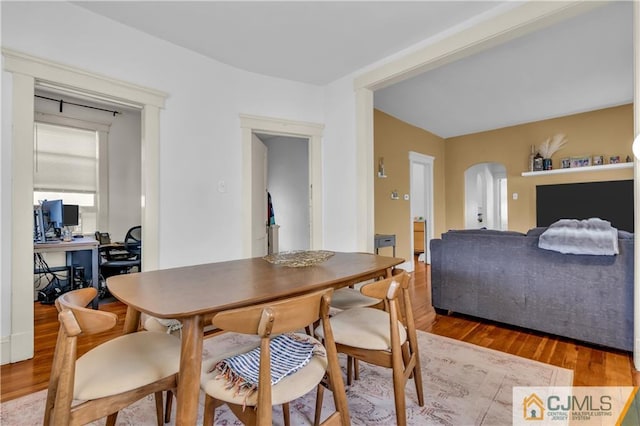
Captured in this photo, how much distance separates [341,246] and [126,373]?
9.08 ft

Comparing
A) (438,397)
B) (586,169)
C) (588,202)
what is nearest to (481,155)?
(586,169)

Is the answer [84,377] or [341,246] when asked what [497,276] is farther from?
[84,377]

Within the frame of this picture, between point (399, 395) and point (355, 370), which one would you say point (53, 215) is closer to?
point (355, 370)

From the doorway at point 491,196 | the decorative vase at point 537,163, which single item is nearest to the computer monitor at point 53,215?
the decorative vase at point 537,163

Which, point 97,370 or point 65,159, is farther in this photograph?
point 65,159

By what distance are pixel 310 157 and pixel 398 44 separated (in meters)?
1.57

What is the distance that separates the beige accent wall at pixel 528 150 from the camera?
488cm

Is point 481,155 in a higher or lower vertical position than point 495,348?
higher

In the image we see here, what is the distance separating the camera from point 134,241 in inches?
183

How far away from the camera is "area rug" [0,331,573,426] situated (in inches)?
63.0

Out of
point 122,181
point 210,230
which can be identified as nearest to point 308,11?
point 210,230

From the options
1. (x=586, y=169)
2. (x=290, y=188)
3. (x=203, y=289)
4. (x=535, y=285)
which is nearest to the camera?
(x=203, y=289)

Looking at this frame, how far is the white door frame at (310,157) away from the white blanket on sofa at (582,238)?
2279 millimetres

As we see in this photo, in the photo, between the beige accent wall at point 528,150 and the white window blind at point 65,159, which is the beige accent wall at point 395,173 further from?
the white window blind at point 65,159
